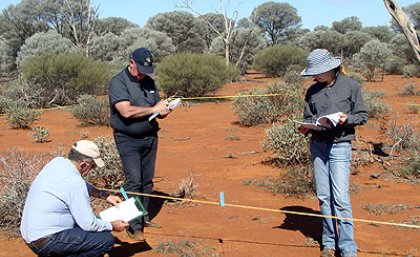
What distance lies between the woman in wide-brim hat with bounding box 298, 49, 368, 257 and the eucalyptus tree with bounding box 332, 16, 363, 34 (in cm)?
5481

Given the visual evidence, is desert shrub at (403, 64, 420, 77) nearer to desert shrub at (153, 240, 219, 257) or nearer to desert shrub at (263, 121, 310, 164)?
desert shrub at (263, 121, 310, 164)

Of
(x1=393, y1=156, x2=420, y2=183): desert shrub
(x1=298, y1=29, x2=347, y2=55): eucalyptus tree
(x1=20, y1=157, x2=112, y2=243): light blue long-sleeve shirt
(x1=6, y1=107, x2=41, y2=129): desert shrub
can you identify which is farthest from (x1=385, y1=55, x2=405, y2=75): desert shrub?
(x1=20, y1=157, x2=112, y2=243): light blue long-sleeve shirt

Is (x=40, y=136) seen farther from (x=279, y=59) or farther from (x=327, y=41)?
(x=327, y=41)

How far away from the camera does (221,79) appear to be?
20.8m

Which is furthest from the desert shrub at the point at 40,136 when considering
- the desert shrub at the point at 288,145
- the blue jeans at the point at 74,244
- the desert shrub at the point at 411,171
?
the blue jeans at the point at 74,244

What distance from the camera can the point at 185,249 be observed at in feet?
16.3

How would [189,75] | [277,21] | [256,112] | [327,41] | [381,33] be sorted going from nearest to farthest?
[256,112] → [189,75] → [327,41] → [381,33] → [277,21]

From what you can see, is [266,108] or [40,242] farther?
[266,108]

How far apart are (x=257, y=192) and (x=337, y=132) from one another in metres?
2.80

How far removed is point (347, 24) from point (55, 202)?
5684cm

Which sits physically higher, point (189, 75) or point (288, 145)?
point (189, 75)

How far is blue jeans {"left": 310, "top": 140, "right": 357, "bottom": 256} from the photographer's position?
4406mm

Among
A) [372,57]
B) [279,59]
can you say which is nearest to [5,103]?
[279,59]

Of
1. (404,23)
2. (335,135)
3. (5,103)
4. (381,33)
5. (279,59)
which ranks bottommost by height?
(5,103)
